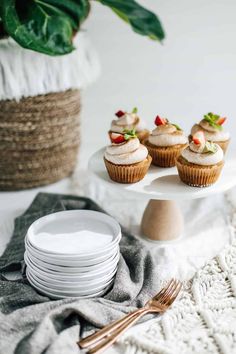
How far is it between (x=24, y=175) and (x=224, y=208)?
694 millimetres

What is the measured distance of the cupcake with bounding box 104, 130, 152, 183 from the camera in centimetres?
152

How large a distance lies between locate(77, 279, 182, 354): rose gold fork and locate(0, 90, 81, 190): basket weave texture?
2.47 ft

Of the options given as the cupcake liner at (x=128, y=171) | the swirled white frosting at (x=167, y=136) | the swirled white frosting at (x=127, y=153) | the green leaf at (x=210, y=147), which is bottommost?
the cupcake liner at (x=128, y=171)

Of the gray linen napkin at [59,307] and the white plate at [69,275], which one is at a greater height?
the white plate at [69,275]

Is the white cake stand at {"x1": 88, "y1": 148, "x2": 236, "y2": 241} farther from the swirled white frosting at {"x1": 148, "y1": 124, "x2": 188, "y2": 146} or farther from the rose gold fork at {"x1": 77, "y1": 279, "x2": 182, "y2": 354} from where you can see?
the rose gold fork at {"x1": 77, "y1": 279, "x2": 182, "y2": 354}

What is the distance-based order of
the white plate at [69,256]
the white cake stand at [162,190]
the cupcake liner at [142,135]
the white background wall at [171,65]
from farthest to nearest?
the white background wall at [171,65]
the cupcake liner at [142,135]
the white cake stand at [162,190]
the white plate at [69,256]

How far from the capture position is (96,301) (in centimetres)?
131

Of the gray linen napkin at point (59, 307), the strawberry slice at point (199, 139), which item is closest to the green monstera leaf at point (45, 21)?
the strawberry slice at point (199, 139)

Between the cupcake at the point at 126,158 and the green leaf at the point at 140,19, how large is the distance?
0.43 m

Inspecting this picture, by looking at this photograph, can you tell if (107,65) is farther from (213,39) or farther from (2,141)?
(2,141)

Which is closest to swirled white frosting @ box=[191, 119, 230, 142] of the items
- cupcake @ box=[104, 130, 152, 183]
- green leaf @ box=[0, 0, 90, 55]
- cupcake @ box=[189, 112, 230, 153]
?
cupcake @ box=[189, 112, 230, 153]

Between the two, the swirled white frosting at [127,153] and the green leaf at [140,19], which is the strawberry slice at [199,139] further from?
the green leaf at [140,19]

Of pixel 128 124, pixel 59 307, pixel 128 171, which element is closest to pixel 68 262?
pixel 59 307

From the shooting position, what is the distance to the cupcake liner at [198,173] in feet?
4.89
